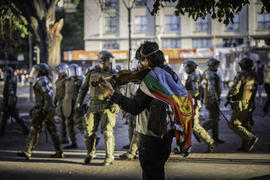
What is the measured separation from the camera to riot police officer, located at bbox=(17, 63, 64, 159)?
6.70 metres

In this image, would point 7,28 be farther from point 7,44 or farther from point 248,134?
point 248,134

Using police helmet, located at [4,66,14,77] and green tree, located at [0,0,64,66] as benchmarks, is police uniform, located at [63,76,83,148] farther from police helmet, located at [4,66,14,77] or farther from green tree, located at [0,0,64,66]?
green tree, located at [0,0,64,66]

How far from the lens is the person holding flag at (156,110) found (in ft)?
11.4

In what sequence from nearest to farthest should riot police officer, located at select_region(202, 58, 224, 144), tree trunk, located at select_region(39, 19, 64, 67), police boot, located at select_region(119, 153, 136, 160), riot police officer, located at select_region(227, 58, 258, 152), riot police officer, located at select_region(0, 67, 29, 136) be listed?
police boot, located at select_region(119, 153, 136, 160)
riot police officer, located at select_region(227, 58, 258, 152)
riot police officer, located at select_region(202, 58, 224, 144)
riot police officer, located at select_region(0, 67, 29, 136)
tree trunk, located at select_region(39, 19, 64, 67)

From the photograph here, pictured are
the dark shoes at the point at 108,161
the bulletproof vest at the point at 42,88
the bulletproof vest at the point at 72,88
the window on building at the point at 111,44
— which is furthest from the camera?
the window on building at the point at 111,44

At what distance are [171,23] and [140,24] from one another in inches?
157

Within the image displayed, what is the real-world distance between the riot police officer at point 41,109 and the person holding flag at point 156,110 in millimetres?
3384

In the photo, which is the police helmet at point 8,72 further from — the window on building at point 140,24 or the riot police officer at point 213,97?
the window on building at point 140,24

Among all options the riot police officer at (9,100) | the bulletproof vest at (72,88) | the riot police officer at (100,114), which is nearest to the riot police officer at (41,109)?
the riot police officer at (100,114)

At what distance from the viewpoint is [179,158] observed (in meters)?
6.93

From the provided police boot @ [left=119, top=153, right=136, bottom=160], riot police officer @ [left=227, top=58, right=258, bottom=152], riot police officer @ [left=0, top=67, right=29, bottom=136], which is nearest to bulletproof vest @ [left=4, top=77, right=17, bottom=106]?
riot police officer @ [left=0, top=67, right=29, bottom=136]

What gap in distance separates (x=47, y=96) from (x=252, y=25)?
4127 cm

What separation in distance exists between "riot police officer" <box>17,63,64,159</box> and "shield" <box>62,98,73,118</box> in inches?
54.4

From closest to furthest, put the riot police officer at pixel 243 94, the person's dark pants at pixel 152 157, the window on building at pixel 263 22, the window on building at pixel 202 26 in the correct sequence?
the person's dark pants at pixel 152 157 < the riot police officer at pixel 243 94 < the window on building at pixel 263 22 < the window on building at pixel 202 26
